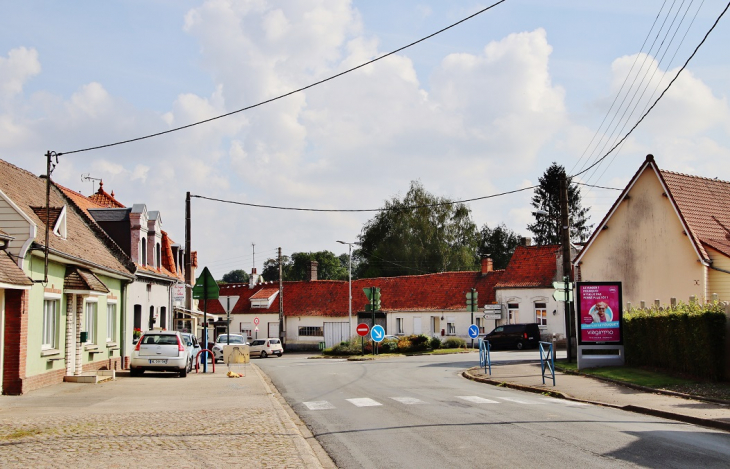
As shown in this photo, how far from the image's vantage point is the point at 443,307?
2480 inches

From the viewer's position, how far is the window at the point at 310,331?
6906 cm

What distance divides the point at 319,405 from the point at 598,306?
481 inches

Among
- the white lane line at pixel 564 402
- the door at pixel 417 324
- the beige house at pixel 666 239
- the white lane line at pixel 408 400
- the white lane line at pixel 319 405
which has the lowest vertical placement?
the white lane line at pixel 564 402

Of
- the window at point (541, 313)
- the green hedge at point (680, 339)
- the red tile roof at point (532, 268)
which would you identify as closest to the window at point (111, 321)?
the green hedge at point (680, 339)

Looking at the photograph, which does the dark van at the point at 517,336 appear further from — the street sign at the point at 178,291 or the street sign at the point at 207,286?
the street sign at the point at 207,286

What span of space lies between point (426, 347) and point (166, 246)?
17126 mm

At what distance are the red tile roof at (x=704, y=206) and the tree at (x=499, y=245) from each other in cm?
6058

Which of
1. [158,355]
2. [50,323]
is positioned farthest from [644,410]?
[158,355]

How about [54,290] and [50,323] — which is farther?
[50,323]

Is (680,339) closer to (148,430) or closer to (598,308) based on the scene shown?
(598,308)

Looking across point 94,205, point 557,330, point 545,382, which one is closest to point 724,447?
point 545,382

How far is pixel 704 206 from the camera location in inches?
→ 1264

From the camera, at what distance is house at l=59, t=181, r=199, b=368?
30.6 m

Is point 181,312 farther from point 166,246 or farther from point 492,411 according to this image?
point 492,411
